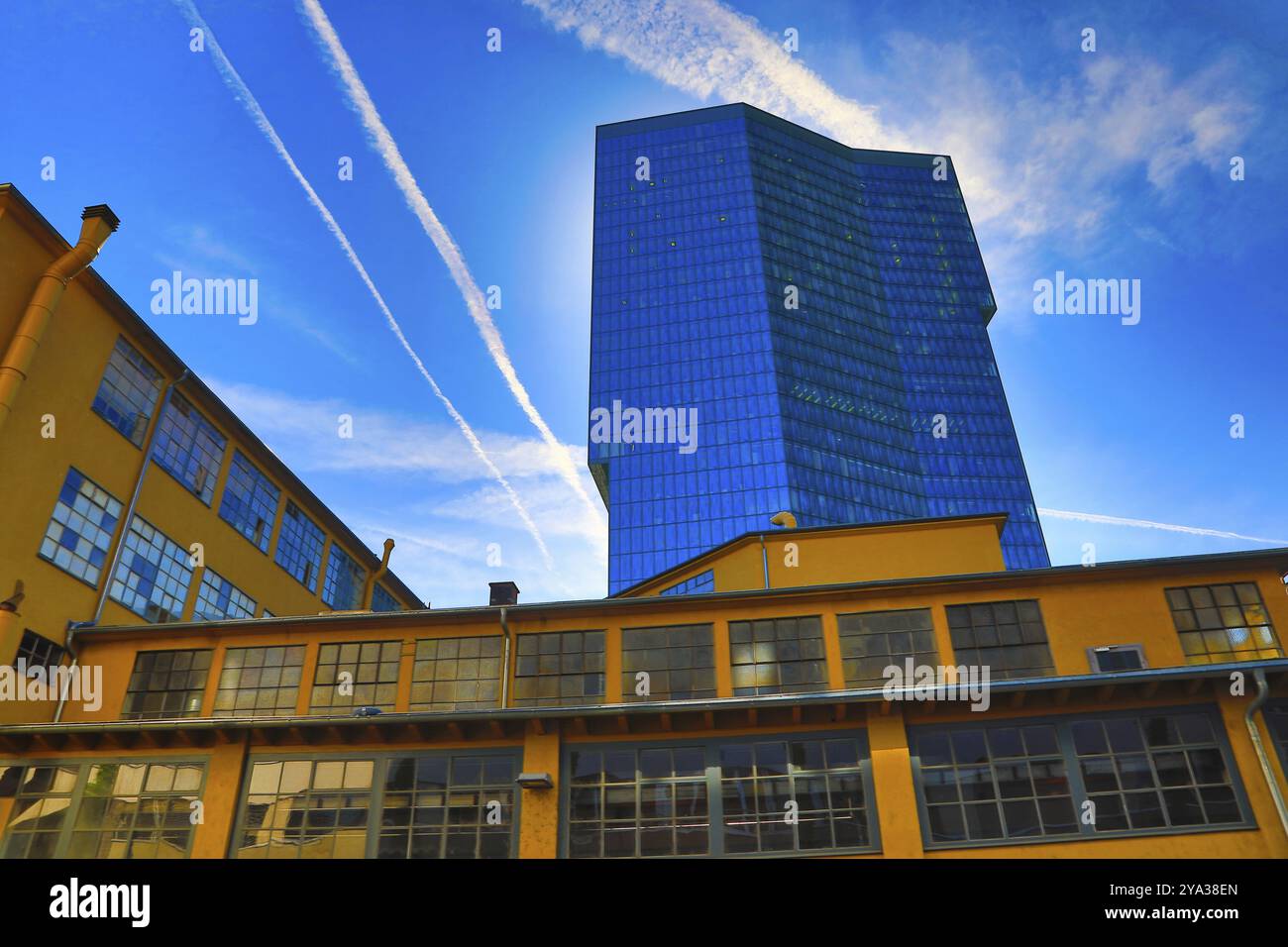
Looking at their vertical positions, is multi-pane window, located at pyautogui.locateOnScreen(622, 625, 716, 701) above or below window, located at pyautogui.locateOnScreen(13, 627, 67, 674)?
below

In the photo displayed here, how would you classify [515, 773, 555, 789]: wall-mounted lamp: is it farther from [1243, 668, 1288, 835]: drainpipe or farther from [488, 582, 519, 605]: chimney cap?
[1243, 668, 1288, 835]: drainpipe

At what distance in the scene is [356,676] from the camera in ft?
78.9

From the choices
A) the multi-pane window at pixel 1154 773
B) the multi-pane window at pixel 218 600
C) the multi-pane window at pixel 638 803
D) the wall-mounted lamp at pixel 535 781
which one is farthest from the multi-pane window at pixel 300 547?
the multi-pane window at pixel 1154 773

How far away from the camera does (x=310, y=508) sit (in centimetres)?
4138

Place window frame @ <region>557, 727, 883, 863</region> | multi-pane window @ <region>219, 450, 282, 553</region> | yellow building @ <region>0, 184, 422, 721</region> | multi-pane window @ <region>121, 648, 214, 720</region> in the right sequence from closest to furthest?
window frame @ <region>557, 727, 883, 863</region> < multi-pane window @ <region>121, 648, 214, 720</region> < yellow building @ <region>0, 184, 422, 721</region> < multi-pane window @ <region>219, 450, 282, 553</region>

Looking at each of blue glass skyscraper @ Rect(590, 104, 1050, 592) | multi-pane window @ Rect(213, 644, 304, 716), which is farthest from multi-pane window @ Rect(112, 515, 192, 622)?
blue glass skyscraper @ Rect(590, 104, 1050, 592)

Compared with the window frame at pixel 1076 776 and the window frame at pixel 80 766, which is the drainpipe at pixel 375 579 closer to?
the window frame at pixel 80 766

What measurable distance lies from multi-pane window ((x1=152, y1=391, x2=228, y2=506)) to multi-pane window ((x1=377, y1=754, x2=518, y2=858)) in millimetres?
16779

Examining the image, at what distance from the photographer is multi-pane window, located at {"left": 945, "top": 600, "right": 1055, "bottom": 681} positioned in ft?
70.8

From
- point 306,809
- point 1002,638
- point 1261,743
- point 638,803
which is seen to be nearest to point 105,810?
point 306,809

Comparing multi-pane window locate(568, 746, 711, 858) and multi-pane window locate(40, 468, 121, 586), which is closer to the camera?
multi-pane window locate(568, 746, 711, 858)

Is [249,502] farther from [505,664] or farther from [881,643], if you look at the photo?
[881,643]

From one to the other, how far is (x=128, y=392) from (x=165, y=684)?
10838mm
